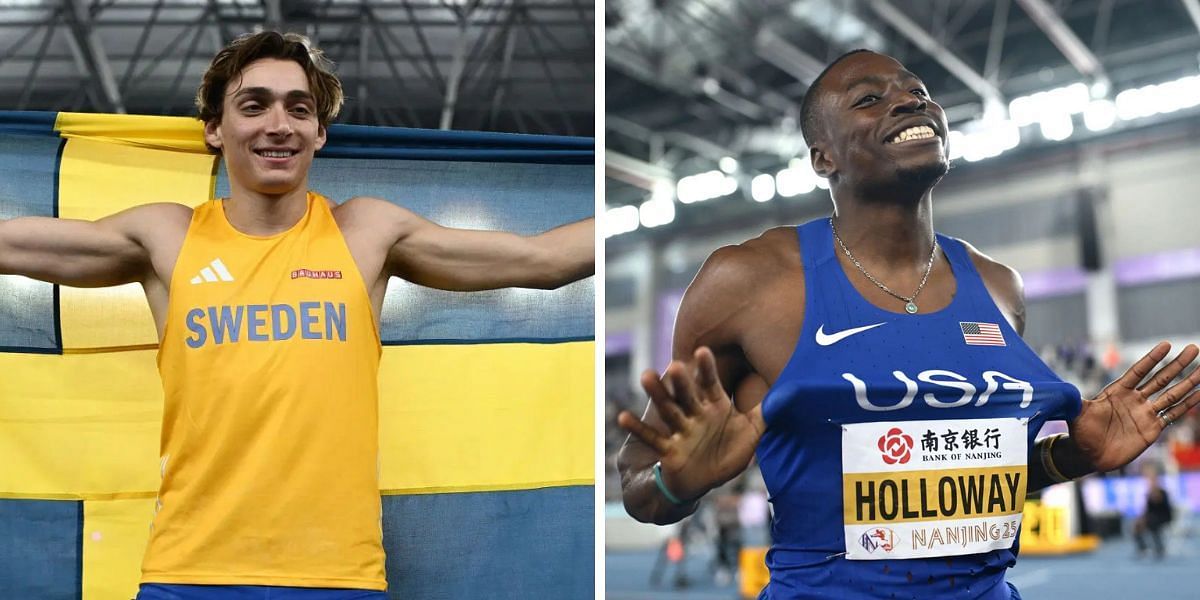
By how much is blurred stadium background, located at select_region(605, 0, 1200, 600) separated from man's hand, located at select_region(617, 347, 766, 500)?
8050mm

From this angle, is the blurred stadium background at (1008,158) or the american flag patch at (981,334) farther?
the blurred stadium background at (1008,158)

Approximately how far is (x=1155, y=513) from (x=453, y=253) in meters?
8.94

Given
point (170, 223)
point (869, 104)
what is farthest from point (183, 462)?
point (869, 104)

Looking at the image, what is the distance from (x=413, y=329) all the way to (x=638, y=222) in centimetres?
1376

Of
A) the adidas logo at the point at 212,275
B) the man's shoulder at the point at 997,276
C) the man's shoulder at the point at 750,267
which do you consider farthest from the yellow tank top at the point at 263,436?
the man's shoulder at the point at 997,276

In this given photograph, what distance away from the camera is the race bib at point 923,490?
1989 millimetres

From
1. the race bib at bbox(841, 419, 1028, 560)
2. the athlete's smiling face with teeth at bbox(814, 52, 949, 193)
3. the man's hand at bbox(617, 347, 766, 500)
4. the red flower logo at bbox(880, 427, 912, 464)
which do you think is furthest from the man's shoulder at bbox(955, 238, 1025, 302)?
the man's hand at bbox(617, 347, 766, 500)

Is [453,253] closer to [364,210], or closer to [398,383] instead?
[364,210]

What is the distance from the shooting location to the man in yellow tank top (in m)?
1.94

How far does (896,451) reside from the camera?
6.62ft

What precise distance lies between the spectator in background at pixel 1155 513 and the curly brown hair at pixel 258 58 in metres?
9.11

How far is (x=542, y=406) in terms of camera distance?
8.09ft

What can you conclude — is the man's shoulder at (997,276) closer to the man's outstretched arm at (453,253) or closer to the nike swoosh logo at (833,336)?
the nike swoosh logo at (833,336)

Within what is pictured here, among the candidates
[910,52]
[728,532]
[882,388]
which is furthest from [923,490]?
[910,52]
